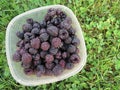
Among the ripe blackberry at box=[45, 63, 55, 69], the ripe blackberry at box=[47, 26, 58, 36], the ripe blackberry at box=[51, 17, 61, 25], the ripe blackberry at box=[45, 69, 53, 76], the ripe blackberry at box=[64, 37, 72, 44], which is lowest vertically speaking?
the ripe blackberry at box=[45, 69, 53, 76]

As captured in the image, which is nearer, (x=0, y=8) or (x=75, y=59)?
(x=75, y=59)

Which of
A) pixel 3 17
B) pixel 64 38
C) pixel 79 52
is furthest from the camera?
pixel 3 17

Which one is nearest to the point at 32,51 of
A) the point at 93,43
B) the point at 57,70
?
the point at 57,70

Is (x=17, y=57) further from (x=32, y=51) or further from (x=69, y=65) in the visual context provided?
(x=69, y=65)

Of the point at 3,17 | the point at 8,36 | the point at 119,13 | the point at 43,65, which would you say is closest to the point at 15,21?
the point at 8,36

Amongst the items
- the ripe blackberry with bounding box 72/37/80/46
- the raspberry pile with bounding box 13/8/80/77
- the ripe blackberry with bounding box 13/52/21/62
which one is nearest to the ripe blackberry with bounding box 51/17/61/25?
the raspberry pile with bounding box 13/8/80/77

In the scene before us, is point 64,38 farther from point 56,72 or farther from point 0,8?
point 0,8

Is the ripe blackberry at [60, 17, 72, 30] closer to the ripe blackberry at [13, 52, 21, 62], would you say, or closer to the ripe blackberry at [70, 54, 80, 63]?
the ripe blackberry at [70, 54, 80, 63]
